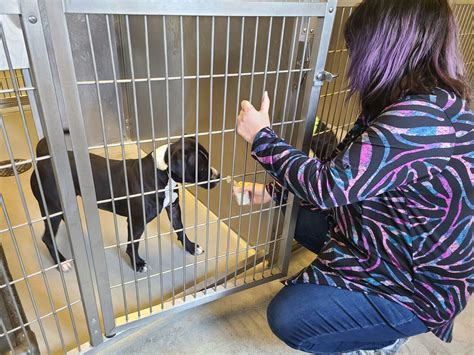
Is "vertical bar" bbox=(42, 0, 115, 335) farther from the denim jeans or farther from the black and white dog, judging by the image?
the denim jeans

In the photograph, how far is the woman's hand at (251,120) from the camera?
0.91 m

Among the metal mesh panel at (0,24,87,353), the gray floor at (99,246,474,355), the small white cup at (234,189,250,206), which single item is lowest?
the gray floor at (99,246,474,355)

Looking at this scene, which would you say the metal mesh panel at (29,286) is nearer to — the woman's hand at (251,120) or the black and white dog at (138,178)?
the black and white dog at (138,178)

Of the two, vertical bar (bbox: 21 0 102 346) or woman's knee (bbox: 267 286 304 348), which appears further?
woman's knee (bbox: 267 286 304 348)

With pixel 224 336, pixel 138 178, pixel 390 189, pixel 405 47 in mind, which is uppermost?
pixel 405 47

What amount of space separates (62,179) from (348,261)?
71cm

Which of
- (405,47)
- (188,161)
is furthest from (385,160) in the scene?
(188,161)

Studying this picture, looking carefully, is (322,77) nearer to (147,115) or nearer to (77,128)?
(77,128)

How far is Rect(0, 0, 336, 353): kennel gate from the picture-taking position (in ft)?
2.34

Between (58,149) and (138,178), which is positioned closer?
(58,149)

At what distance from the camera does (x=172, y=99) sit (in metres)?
1.51

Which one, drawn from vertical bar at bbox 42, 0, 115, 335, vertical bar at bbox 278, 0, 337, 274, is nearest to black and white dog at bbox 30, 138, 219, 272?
vertical bar at bbox 42, 0, 115, 335

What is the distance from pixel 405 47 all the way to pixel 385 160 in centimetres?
25

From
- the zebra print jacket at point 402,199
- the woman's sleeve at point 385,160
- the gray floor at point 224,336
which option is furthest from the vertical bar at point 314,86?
the gray floor at point 224,336
